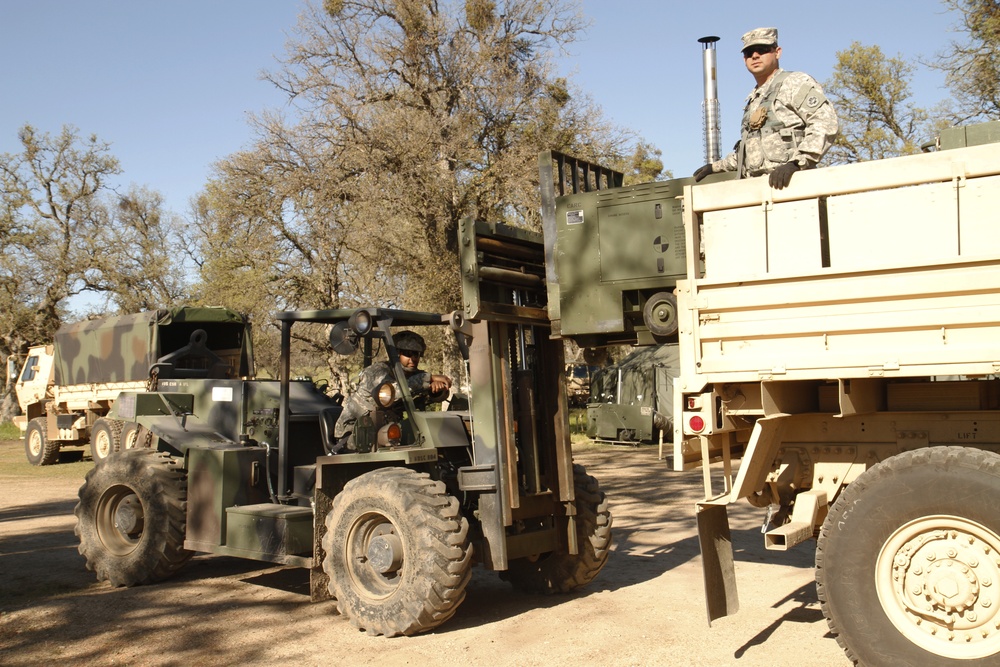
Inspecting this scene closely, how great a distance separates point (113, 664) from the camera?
19.8ft

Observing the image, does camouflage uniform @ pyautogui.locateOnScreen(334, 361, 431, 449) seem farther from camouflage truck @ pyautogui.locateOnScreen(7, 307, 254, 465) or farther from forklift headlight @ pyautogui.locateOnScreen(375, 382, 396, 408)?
camouflage truck @ pyautogui.locateOnScreen(7, 307, 254, 465)

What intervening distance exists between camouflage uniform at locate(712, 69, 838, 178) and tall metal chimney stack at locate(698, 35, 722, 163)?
800cm

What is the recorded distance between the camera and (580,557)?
24.6 feet

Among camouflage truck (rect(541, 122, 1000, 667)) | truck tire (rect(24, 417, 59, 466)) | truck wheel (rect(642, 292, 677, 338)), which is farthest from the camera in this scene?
truck tire (rect(24, 417, 59, 466))

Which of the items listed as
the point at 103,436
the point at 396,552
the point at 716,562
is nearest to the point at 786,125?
the point at 716,562

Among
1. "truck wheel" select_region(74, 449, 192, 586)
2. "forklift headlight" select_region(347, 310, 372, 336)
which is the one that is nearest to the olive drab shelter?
"truck wheel" select_region(74, 449, 192, 586)

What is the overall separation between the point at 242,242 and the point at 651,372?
10119mm

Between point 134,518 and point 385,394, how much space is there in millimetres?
2777

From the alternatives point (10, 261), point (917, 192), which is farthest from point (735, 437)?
point (10, 261)

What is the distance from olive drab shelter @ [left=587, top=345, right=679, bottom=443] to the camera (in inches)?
867

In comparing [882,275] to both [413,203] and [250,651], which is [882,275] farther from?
[413,203]

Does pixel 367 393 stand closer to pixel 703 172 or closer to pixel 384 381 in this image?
pixel 384 381

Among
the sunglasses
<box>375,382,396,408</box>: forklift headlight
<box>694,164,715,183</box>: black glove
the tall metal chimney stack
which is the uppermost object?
the tall metal chimney stack

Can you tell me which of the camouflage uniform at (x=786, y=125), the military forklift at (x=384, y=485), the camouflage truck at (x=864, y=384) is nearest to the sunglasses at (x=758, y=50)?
the camouflage uniform at (x=786, y=125)
